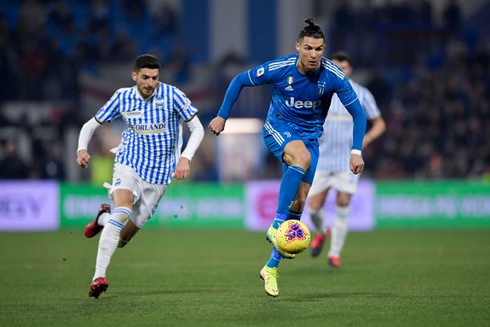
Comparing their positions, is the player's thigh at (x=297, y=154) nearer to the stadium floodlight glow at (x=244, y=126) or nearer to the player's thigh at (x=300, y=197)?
the player's thigh at (x=300, y=197)

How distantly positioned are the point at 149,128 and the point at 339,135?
380 centimetres

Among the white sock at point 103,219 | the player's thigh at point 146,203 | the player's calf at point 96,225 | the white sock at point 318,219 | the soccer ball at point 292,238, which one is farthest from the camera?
the white sock at point 318,219

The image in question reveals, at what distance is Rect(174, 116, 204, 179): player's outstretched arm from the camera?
8055 millimetres

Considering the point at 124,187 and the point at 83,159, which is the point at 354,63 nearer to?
the point at 124,187

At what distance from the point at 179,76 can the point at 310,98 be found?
54.5ft

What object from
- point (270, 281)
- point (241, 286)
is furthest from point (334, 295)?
point (241, 286)

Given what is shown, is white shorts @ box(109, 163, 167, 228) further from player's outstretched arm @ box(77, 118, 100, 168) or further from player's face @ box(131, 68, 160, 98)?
player's face @ box(131, 68, 160, 98)

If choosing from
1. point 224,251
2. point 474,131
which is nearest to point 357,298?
point 224,251

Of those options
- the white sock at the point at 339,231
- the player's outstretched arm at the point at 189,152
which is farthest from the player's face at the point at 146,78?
the white sock at the point at 339,231

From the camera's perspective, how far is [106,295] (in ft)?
27.8

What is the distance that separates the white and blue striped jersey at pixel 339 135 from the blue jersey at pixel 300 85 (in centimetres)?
326

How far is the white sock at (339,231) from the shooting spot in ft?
36.7

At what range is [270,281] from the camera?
316 inches

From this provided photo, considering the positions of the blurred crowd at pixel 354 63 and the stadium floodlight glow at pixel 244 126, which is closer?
the blurred crowd at pixel 354 63
